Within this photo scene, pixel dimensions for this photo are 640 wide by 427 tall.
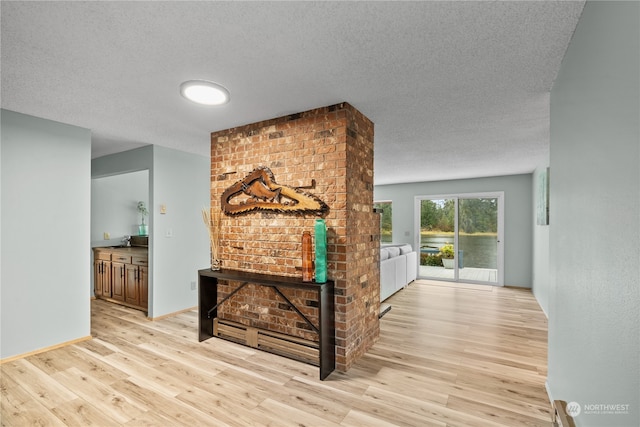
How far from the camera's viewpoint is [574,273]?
5.37 feet

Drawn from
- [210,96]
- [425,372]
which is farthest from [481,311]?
[210,96]

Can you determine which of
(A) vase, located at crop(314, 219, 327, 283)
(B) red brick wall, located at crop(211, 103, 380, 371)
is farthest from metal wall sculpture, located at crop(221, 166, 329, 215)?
(A) vase, located at crop(314, 219, 327, 283)

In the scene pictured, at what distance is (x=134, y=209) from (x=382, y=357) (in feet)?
16.9

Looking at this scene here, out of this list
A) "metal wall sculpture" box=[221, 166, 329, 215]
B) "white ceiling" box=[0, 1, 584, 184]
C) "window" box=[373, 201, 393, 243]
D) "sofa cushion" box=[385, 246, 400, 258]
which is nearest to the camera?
"white ceiling" box=[0, 1, 584, 184]

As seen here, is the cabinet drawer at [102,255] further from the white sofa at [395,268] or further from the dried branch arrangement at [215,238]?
the white sofa at [395,268]

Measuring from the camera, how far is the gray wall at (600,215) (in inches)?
39.7

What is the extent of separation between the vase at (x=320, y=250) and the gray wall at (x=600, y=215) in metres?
1.60

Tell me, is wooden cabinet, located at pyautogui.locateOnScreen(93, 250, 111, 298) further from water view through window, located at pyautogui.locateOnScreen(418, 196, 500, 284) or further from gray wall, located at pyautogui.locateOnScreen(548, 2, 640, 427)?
water view through window, located at pyautogui.locateOnScreen(418, 196, 500, 284)

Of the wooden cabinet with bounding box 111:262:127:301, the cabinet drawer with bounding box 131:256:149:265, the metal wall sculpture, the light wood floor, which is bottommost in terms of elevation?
the light wood floor

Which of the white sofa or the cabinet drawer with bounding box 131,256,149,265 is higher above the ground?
the cabinet drawer with bounding box 131,256,149,265

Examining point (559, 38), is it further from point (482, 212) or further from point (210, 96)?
point (482, 212)

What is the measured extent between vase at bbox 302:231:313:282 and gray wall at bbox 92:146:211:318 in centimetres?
243

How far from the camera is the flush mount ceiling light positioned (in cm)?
222

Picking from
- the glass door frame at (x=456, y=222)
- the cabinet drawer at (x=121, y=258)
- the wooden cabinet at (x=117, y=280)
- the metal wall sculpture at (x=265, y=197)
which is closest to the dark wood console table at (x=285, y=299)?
the metal wall sculpture at (x=265, y=197)
